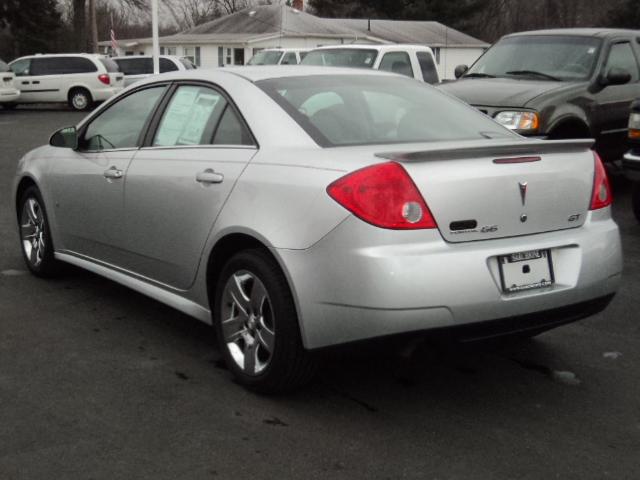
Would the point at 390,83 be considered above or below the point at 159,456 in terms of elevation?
above

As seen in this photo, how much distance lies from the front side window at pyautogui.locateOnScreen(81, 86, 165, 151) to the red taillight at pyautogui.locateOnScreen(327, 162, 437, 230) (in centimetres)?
189

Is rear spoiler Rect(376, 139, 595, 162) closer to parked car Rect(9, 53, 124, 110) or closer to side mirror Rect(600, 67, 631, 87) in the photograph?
side mirror Rect(600, 67, 631, 87)

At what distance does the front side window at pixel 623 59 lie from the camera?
1056cm

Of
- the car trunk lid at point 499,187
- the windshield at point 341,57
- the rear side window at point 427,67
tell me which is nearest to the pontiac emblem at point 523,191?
the car trunk lid at point 499,187

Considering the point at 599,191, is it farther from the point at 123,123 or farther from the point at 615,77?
the point at 615,77

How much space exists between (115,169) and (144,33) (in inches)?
3826

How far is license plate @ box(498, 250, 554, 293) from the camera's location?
3.86 meters

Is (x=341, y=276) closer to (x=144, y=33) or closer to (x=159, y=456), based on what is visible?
(x=159, y=456)

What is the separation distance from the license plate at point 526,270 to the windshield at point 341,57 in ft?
39.9

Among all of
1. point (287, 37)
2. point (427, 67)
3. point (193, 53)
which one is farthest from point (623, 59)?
point (193, 53)

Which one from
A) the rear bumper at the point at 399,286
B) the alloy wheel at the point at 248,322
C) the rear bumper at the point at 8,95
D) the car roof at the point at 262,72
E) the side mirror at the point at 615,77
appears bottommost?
the rear bumper at the point at 8,95

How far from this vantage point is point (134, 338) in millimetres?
5160

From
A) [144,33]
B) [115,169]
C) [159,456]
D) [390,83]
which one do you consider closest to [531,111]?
[390,83]

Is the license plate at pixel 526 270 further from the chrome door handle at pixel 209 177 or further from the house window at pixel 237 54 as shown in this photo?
the house window at pixel 237 54
